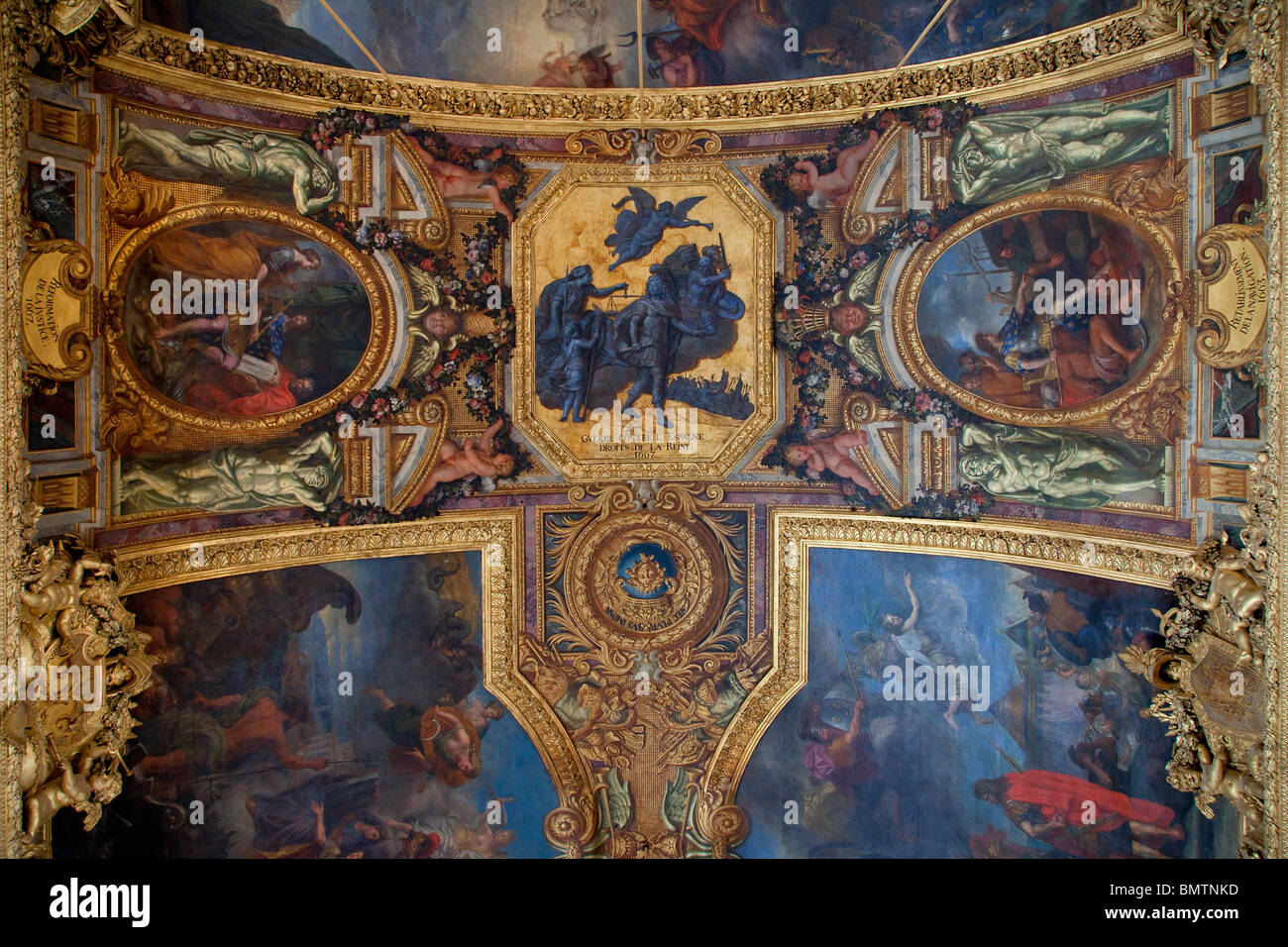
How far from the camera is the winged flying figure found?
1191 cm

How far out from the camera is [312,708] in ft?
37.5

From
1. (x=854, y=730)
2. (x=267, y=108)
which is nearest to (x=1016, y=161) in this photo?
(x=854, y=730)

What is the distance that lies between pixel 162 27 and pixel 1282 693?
45.8ft

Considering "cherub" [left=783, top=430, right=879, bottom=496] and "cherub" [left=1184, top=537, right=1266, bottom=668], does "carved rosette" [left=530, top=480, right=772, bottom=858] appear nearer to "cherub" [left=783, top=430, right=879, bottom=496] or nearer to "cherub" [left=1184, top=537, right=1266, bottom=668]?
"cherub" [left=783, top=430, right=879, bottom=496]

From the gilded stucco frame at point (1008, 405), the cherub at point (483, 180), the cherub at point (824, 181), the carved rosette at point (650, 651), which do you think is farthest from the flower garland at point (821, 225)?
the cherub at point (483, 180)

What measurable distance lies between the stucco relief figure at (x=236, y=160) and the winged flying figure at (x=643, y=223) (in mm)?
3730

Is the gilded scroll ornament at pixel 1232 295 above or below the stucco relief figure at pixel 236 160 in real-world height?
below

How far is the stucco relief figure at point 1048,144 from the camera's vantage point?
9941 millimetres

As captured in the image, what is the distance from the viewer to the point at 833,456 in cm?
1195

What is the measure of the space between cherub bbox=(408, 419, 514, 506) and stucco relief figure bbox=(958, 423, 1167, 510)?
6.17 m

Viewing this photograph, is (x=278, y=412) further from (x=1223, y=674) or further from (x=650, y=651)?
(x=1223, y=674)

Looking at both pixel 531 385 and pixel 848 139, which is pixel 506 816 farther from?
pixel 848 139

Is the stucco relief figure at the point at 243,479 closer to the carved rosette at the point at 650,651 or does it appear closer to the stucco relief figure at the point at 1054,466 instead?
the carved rosette at the point at 650,651

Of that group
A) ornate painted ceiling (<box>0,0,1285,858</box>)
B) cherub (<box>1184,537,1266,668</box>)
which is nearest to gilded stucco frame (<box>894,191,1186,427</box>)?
ornate painted ceiling (<box>0,0,1285,858</box>)
